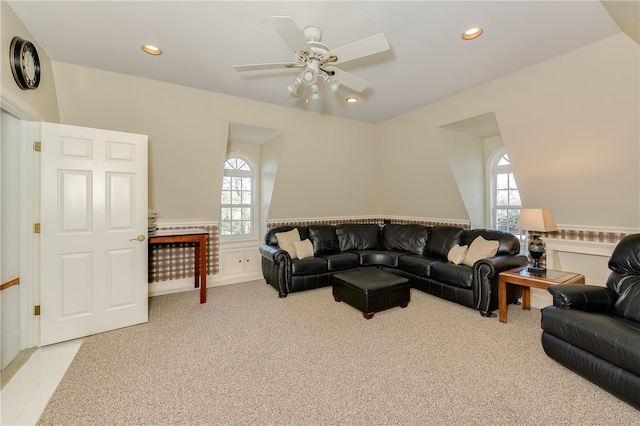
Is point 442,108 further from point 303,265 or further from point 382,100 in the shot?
point 303,265

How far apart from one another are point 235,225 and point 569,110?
5.28 metres

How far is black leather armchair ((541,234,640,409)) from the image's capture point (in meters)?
1.80

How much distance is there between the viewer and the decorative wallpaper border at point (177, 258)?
164 inches

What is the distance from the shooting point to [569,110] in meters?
2.99

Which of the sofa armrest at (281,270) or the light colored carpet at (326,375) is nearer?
the light colored carpet at (326,375)

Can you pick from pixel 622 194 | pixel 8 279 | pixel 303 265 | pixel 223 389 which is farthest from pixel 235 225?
pixel 622 194

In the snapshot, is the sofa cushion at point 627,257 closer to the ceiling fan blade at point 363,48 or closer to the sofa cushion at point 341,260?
the ceiling fan blade at point 363,48

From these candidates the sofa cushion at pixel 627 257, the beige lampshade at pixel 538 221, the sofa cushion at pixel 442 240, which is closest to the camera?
the sofa cushion at pixel 627 257

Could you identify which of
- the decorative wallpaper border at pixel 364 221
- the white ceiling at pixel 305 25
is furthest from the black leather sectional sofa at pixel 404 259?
the white ceiling at pixel 305 25

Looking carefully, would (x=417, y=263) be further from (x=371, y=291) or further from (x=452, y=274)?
(x=371, y=291)

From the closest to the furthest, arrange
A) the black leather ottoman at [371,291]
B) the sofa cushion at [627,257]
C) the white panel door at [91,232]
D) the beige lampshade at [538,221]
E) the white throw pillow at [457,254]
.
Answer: the sofa cushion at [627,257] < the white panel door at [91,232] < the beige lampshade at [538,221] < the black leather ottoman at [371,291] < the white throw pillow at [457,254]

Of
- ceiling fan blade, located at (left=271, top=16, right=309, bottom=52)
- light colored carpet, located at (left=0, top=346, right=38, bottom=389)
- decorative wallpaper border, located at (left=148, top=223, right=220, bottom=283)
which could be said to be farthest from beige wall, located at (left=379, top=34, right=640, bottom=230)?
light colored carpet, located at (left=0, top=346, right=38, bottom=389)

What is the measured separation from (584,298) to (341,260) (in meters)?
2.86

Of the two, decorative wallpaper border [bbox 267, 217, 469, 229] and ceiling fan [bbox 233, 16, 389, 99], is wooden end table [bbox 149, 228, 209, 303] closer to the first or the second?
decorative wallpaper border [bbox 267, 217, 469, 229]
